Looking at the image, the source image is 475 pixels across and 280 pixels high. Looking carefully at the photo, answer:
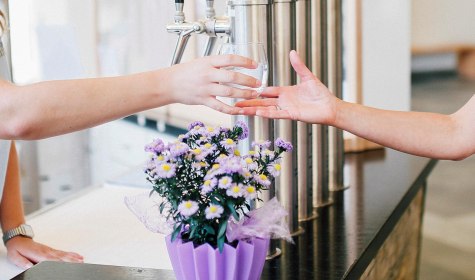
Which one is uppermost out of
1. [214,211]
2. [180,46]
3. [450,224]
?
[180,46]

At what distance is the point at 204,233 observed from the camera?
3.89ft

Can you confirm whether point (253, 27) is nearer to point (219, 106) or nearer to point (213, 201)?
point (219, 106)

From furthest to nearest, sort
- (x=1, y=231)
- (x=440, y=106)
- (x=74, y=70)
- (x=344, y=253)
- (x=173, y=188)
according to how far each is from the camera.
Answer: (x=440, y=106) → (x=74, y=70) → (x=1, y=231) → (x=344, y=253) → (x=173, y=188)

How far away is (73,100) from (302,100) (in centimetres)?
48

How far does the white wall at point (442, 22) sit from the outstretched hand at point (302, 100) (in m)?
6.81

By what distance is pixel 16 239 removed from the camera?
5.88 feet

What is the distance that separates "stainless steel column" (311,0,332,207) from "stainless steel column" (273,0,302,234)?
0.26 metres

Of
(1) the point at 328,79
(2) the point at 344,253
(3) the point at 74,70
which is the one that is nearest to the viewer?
(2) the point at 344,253

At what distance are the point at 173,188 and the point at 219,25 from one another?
530 millimetres

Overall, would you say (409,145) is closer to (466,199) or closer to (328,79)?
(328,79)

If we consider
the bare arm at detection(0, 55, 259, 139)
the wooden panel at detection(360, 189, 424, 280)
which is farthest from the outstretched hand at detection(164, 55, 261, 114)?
the wooden panel at detection(360, 189, 424, 280)

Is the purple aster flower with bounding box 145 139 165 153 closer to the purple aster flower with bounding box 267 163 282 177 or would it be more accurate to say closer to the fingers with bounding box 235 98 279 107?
the purple aster flower with bounding box 267 163 282 177

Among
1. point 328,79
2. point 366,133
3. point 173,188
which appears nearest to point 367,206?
point 328,79

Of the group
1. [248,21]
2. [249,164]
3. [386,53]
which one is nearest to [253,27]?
[248,21]
